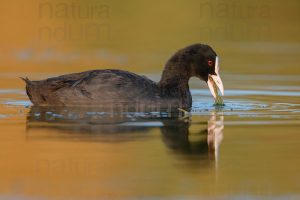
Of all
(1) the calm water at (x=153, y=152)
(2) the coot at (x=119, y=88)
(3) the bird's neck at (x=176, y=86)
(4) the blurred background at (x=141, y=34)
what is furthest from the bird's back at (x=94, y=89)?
(4) the blurred background at (x=141, y=34)

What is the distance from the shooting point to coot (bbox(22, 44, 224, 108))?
11812mm

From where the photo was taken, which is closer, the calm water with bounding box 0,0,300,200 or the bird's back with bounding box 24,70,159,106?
the calm water with bounding box 0,0,300,200

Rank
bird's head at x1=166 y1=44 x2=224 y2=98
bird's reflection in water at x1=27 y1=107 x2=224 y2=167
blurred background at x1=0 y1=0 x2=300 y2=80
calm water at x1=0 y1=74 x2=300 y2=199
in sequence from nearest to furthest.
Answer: calm water at x1=0 y1=74 x2=300 y2=199 < bird's reflection in water at x1=27 y1=107 x2=224 y2=167 < bird's head at x1=166 y1=44 x2=224 y2=98 < blurred background at x1=0 y1=0 x2=300 y2=80

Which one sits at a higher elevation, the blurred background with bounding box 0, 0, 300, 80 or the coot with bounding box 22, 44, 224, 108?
the blurred background with bounding box 0, 0, 300, 80

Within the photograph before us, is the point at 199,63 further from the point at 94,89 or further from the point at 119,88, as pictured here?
the point at 94,89

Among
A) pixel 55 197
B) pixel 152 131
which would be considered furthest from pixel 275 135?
pixel 55 197

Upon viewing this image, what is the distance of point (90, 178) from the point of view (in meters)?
7.53

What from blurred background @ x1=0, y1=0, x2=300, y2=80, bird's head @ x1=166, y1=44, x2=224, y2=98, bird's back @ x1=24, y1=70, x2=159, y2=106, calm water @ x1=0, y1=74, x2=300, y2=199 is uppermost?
blurred background @ x1=0, y1=0, x2=300, y2=80

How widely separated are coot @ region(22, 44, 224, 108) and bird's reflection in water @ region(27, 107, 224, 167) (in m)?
0.29

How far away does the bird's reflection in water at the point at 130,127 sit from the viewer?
9164 mm

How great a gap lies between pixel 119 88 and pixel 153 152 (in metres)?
3.20

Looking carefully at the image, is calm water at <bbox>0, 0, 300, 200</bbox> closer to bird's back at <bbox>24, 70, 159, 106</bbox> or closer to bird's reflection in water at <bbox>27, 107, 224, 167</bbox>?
bird's reflection in water at <bbox>27, 107, 224, 167</bbox>

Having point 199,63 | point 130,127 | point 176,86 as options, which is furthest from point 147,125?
point 199,63

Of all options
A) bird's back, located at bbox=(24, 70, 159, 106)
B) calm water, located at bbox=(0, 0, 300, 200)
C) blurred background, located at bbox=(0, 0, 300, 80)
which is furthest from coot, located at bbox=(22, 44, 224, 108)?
blurred background, located at bbox=(0, 0, 300, 80)
